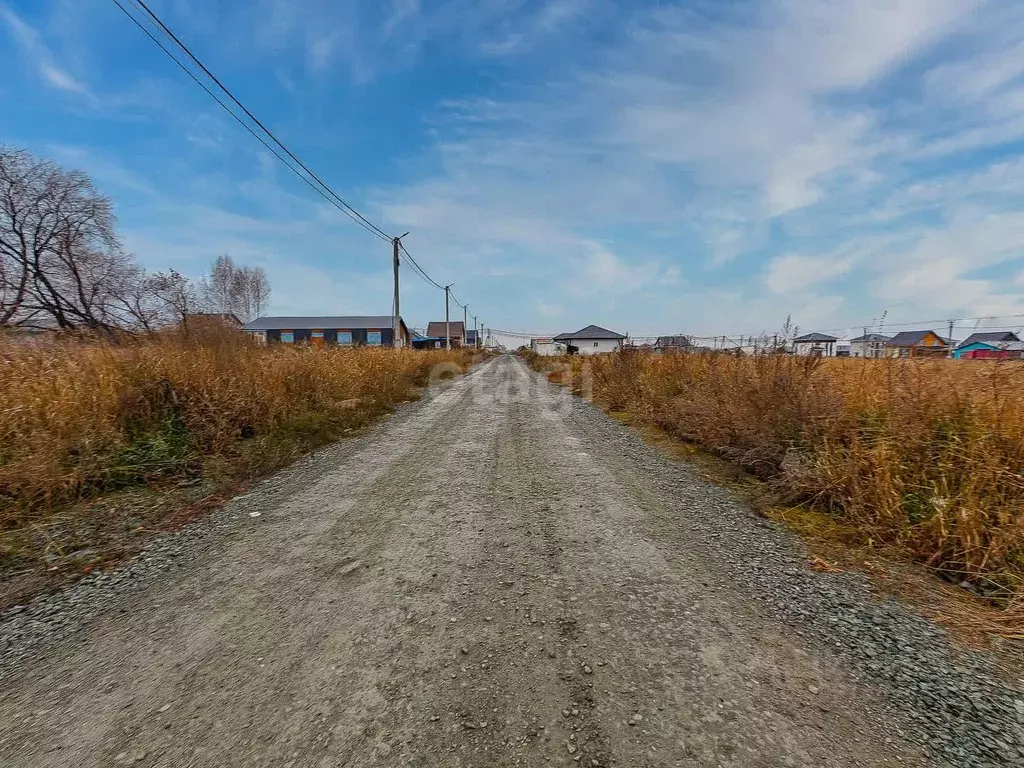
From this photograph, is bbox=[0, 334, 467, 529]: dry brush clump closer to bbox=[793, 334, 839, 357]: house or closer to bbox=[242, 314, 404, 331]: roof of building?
bbox=[793, 334, 839, 357]: house

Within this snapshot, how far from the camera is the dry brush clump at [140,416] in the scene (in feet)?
12.2

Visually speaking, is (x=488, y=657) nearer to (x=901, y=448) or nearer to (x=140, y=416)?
(x=901, y=448)

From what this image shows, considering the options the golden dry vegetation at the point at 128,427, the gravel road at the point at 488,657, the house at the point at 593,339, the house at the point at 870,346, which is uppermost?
the house at the point at 593,339

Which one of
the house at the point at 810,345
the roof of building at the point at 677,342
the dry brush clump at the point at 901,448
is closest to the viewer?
the dry brush clump at the point at 901,448

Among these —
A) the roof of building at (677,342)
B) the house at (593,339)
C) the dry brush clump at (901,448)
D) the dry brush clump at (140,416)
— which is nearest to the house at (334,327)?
the house at (593,339)

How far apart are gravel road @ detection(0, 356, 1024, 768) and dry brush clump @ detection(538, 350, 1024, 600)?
77cm

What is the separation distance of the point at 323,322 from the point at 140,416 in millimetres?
60194

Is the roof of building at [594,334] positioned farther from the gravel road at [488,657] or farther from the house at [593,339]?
the gravel road at [488,657]

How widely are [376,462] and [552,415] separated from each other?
15.9ft

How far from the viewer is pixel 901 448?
353 centimetres

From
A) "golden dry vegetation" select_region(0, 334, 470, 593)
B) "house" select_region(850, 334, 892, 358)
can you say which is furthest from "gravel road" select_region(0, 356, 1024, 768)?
"house" select_region(850, 334, 892, 358)

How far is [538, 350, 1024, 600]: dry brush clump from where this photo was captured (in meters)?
2.76

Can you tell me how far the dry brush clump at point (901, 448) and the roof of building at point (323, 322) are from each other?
57414mm

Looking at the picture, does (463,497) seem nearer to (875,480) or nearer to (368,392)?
(875,480)
